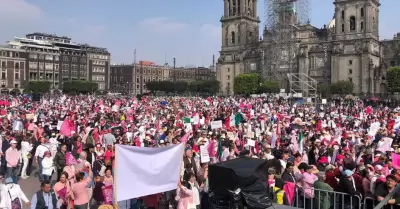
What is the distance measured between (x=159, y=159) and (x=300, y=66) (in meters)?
76.8

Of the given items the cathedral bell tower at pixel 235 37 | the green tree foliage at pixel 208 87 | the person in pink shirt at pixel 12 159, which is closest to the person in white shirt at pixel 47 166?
the person in pink shirt at pixel 12 159

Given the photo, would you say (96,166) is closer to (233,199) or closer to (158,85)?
(233,199)

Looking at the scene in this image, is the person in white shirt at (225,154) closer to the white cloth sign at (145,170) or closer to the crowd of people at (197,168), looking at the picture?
the crowd of people at (197,168)

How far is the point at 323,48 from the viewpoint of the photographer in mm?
81688

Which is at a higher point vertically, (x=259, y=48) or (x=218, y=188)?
(x=259, y=48)

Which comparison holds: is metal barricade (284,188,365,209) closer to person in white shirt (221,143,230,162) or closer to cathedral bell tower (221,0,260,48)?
person in white shirt (221,143,230,162)

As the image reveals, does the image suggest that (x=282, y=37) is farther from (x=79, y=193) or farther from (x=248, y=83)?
(x=79, y=193)

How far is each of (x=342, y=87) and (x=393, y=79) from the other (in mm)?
7723

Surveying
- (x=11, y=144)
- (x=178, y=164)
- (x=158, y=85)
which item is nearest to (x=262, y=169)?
(x=178, y=164)

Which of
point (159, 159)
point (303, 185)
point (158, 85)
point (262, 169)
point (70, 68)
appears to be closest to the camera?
point (262, 169)

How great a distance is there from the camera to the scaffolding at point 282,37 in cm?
8231

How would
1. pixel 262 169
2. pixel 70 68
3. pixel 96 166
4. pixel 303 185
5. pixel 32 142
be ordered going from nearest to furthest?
pixel 262 169
pixel 303 185
pixel 96 166
pixel 32 142
pixel 70 68

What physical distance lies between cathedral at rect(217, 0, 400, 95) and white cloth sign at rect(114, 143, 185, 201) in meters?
72.2

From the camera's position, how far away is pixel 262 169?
8.00 metres
